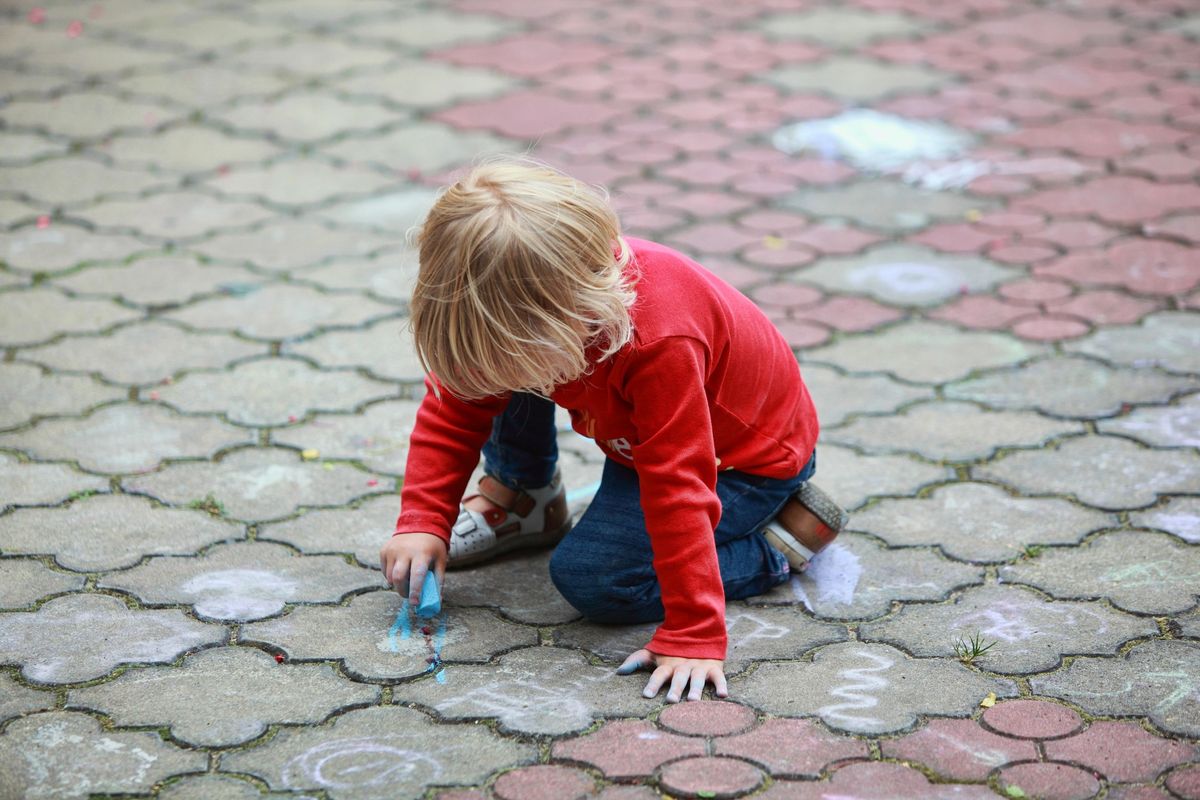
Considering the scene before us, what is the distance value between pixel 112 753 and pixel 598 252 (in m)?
0.93

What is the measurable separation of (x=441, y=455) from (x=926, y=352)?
1.40 meters

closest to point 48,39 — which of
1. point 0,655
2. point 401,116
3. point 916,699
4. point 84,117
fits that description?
point 84,117

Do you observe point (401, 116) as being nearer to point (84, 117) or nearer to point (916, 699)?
point (84, 117)

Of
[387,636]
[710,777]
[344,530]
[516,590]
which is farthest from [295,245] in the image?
[710,777]

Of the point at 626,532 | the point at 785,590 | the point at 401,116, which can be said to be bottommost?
the point at 785,590

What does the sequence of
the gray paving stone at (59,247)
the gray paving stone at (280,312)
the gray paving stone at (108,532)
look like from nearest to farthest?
the gray paving stone at (108,532), the gray paving stone at (280,312), the gray paving stone at (59,247)

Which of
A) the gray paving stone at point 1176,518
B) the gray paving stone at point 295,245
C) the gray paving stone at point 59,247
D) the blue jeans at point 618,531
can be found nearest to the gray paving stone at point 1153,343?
the gray paving stone at point 1176,518

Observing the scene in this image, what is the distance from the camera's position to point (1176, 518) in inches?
93.9

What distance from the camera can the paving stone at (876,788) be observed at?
65.7 inches

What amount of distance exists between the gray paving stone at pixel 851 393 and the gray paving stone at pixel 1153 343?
1.48 feet

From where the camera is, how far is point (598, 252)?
1.84m

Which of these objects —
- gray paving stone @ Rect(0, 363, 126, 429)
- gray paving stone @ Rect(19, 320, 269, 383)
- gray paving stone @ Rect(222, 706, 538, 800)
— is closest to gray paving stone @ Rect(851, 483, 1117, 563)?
gray paving stone @ Rect(222, 706, 538, 800)

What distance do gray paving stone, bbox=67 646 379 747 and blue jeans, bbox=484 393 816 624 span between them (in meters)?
0.38

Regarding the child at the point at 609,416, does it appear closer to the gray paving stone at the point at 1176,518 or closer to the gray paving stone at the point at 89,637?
the gray paving stone at the point at 89,637
